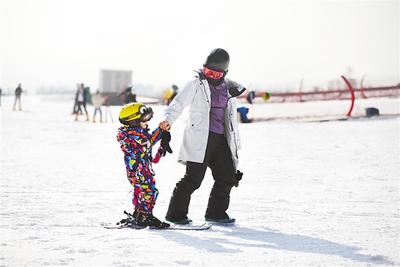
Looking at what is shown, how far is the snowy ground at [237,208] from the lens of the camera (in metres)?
3.68

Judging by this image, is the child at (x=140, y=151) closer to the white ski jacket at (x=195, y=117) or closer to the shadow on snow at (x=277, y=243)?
the white ski jacket at (x=195, y=117)

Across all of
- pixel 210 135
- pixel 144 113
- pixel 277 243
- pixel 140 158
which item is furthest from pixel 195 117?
pixel 277 243

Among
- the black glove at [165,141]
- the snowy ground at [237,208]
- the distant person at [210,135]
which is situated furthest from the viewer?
the distant person at [210,135]

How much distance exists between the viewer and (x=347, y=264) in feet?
11.5

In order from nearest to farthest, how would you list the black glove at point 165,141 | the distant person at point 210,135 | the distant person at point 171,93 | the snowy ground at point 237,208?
the snowy ground at point 237,208, the black glove at point 165,141, the distant person at point 210,135, the distant person at point 171,93

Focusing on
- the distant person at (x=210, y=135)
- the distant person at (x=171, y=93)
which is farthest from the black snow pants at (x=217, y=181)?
the distant person at (x=171, y=93)

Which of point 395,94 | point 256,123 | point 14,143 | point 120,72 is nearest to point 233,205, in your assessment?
point 14,143

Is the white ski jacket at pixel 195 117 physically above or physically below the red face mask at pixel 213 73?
below

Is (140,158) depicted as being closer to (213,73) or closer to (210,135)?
(210,135)

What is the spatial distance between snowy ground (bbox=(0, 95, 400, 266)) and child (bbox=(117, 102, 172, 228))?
232mm

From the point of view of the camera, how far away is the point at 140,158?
14.5ft

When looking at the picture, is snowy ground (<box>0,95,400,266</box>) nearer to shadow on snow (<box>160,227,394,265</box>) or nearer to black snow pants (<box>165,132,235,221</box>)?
shadow on snow (<box>160,227,394,265</box>)

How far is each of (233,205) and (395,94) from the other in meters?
22.0

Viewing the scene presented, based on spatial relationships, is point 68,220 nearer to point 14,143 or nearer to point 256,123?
point 14,143
